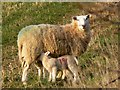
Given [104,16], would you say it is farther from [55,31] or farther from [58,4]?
[58,4]

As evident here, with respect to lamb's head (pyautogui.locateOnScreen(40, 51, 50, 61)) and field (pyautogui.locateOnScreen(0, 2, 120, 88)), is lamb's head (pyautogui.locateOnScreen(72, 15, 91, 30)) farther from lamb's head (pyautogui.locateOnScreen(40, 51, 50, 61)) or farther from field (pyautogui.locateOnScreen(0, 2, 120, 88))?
lamb's head (pyautogui.locateOnScreen(40, 51, 50, 61))

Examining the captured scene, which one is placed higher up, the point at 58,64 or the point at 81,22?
the point at 81,22

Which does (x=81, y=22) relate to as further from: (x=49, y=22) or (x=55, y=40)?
(x=49, y=22)

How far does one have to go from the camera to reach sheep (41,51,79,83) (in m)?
7.05

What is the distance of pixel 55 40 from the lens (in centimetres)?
734

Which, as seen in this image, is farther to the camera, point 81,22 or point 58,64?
point 81,22

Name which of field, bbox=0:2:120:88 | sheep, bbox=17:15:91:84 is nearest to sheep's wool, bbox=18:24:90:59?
sheep, bbox=17:15:91:84

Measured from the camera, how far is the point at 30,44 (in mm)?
7387

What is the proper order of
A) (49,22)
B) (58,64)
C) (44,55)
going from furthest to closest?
(49,22)
(44,55)
(58,64)

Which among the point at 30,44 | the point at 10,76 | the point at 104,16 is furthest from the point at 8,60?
the point at 104,16

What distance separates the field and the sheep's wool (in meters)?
0.28

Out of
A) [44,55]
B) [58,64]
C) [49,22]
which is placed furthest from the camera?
[49,22]

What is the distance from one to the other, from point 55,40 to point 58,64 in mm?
458

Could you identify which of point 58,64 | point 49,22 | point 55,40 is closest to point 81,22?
point 55,40
